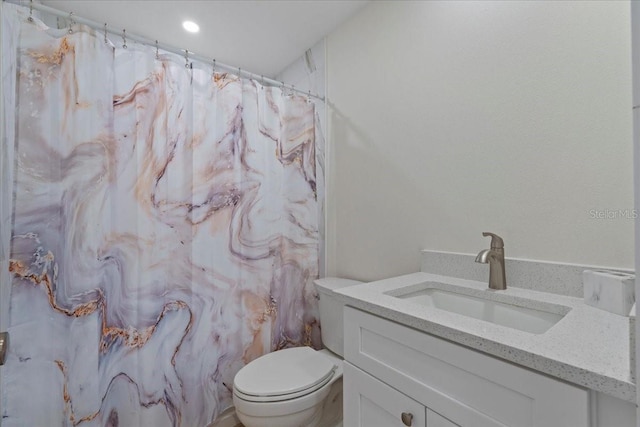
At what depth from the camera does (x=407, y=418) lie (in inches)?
31.9

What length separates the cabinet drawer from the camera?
21.9 inches

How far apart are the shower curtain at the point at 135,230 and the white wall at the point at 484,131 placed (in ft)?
1.74

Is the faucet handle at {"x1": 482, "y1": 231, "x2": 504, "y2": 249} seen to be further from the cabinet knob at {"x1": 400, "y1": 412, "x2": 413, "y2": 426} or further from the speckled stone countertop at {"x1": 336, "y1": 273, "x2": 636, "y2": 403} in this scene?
the cabinet knob at {"x1": 400, "y1": 412, "x2": 413, "y2": 426}

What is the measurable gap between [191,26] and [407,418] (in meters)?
2.30

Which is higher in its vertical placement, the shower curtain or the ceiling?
the ceiling

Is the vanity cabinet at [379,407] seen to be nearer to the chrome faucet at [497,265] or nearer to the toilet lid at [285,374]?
the toilet lid at [285,374]

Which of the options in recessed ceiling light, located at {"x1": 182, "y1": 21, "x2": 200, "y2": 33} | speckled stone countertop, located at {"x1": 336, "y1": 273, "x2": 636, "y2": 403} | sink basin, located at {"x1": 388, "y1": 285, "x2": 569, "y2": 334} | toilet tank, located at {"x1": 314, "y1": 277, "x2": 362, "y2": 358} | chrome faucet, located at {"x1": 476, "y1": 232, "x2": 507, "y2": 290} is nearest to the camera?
speckled stone countertop, located at {"x1": 336, "y1": 273, "x2": 636, "y2": 403}

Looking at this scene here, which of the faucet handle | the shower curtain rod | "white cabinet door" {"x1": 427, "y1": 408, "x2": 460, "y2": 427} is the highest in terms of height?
the shower curtain rod

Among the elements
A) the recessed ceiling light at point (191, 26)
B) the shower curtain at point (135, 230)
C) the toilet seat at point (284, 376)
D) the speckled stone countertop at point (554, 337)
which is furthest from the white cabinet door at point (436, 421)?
the recessed ceiling light at point (191, 26)

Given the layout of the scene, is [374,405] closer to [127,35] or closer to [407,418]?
[407,418]

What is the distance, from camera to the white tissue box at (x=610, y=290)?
0.75m

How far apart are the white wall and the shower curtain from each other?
0.53 m

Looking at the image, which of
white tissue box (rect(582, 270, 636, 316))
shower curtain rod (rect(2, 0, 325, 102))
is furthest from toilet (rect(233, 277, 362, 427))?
shower curtain rod (rect(2, 0, 325, 102))

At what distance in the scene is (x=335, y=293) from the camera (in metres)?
1.07
